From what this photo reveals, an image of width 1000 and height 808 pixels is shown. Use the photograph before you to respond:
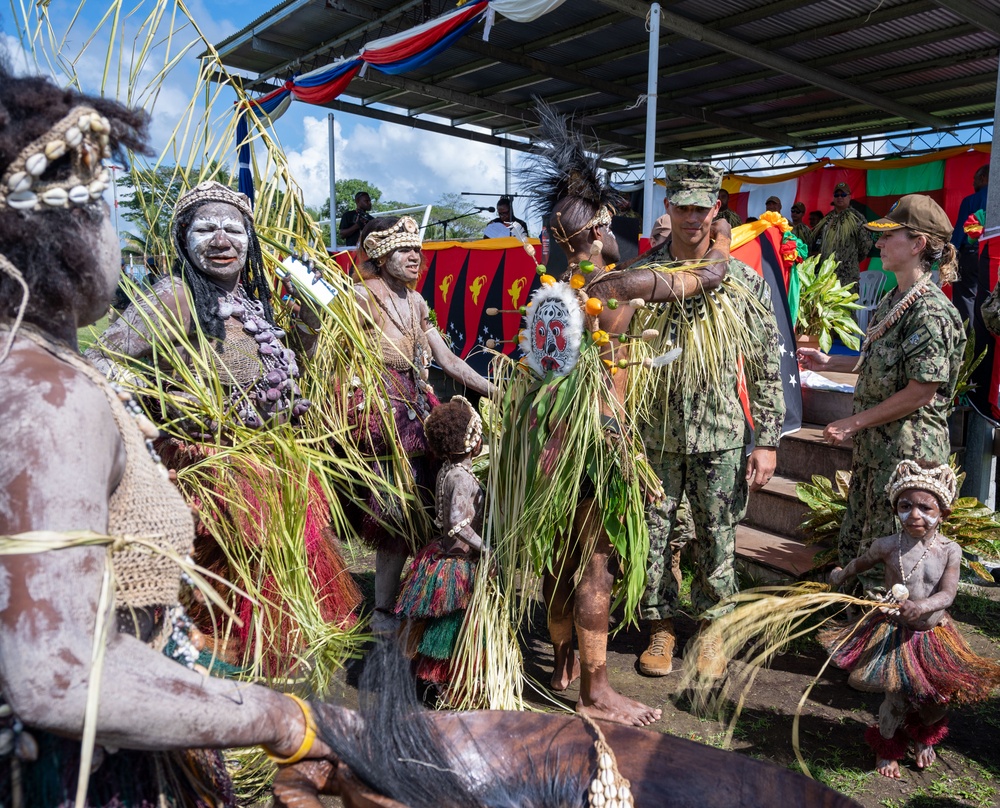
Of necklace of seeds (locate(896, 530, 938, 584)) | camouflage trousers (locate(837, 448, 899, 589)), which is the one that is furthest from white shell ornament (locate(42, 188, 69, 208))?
camouflage trousers (locate(837, 448, 899, 589))

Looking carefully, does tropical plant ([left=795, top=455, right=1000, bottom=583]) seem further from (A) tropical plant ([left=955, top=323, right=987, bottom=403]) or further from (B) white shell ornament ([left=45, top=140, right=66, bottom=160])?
(B) white shell ornament ([left=45, top=140, right=66, bottom=160])

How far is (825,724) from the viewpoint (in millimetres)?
3012

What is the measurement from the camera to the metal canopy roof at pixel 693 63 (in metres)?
8.23

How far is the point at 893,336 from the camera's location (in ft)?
10.6

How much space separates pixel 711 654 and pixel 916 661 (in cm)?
66

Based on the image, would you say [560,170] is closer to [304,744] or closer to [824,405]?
[304,744]

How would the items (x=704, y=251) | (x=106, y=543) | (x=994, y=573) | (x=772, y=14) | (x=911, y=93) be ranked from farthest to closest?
(x=911, y=93) < (x=772, y=14) < (x=994, y=573) < (x=704, y=251) < (x=106, y=543)

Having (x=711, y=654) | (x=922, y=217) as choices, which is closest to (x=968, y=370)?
(x=922, y=217)

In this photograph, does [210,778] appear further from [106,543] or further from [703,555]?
[703,555]

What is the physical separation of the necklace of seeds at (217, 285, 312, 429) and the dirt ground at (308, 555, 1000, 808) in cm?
94

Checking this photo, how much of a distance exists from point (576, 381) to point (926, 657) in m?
1.45

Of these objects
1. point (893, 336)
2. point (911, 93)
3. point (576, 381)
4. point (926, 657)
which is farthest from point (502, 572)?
point (911, 93)

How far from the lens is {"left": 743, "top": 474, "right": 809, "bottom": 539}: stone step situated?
466 cm

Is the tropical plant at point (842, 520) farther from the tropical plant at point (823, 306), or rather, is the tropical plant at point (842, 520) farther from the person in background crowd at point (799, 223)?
the person in background crowd at point (799, 223)
